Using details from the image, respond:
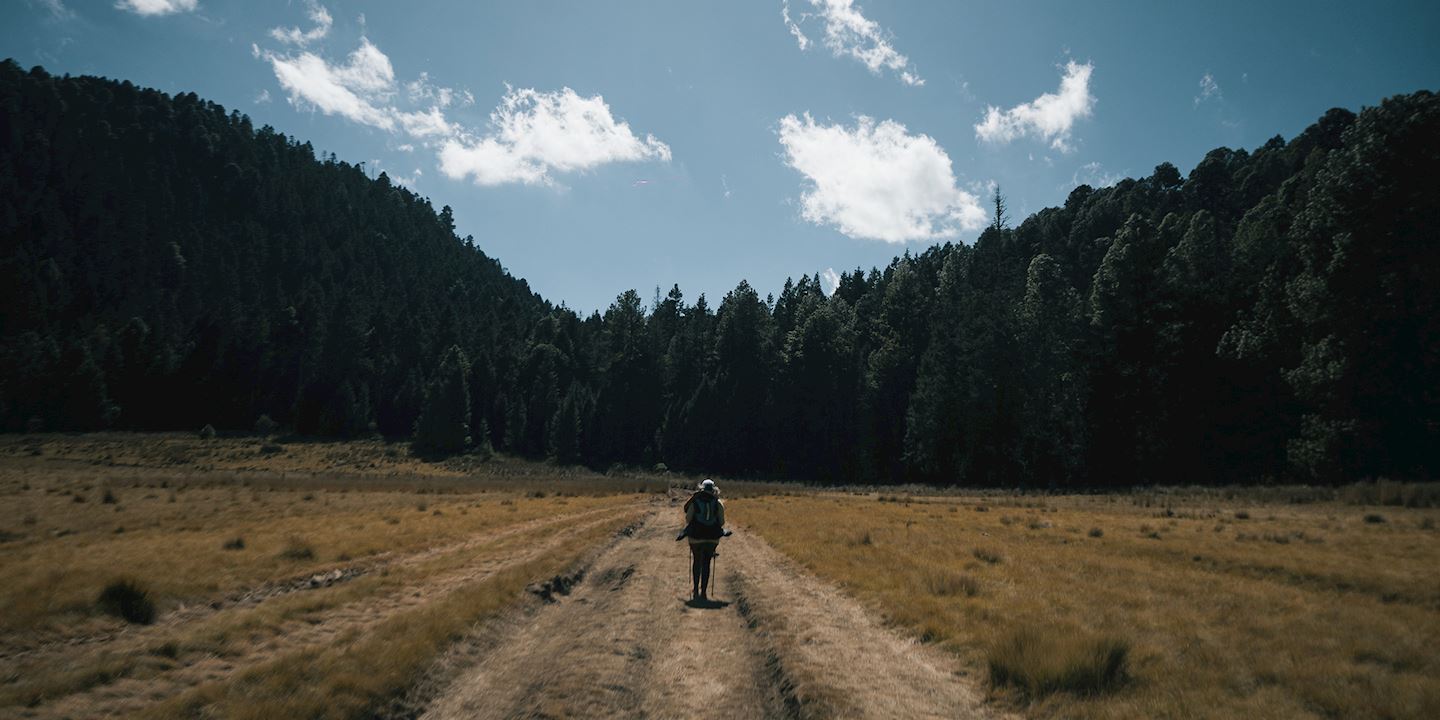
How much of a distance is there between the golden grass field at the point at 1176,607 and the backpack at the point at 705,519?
3293mm

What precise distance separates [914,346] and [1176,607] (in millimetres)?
99210

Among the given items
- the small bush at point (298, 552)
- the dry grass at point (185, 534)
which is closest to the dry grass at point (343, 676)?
the dry grass at point (185, 534)

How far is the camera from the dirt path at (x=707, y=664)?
7.46 metres

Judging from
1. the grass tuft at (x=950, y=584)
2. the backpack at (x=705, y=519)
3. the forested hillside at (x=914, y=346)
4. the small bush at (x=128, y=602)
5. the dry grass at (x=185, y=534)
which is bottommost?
the dry grass at (x=185, y=534)

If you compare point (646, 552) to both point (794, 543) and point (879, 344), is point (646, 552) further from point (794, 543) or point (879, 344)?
point (879, 344)

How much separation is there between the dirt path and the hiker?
55cm

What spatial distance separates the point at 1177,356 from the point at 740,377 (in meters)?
66.1

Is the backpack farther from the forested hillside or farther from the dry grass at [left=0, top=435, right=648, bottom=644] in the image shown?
the forested hillside

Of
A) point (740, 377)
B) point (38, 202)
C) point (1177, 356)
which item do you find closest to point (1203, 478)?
point (1177, 356)

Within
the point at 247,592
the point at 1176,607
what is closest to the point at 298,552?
the point at 247,592

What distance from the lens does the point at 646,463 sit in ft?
384

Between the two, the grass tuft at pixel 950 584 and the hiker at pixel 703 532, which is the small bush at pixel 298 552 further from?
the grass tuft at pixel 950 584

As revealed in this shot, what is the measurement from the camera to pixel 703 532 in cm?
1457

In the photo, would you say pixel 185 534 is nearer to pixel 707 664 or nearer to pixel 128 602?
pixel 128 602
